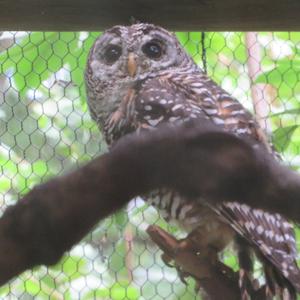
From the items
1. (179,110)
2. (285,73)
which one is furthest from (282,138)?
(179,110)

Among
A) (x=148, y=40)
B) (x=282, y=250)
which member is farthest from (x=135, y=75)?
(x=282, y=250)

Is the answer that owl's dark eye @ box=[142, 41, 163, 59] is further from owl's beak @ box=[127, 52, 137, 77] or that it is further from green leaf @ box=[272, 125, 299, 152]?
green leaf @ box=[272, 125, 299, 152]

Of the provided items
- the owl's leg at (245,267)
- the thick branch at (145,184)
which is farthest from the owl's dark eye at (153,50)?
the thick branch at (145,184)

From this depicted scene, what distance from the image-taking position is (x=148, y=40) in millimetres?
1168

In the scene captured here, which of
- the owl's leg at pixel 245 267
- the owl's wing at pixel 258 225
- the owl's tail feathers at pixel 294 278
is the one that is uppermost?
the owl's wing at pixel 258 225

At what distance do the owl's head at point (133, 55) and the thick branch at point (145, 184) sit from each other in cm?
93

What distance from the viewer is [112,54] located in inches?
50.0

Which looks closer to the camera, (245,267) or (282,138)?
(245,267)

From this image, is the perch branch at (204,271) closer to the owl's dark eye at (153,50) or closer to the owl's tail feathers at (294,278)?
the owl's tail feathers at (294,278)

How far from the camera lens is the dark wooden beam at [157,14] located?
37.4 inches

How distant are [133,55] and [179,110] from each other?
0.24 m

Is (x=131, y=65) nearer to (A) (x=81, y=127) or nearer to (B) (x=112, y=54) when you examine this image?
(B) (x=112, y=54)

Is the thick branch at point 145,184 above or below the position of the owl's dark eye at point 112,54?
above

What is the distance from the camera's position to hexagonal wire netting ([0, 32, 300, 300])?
125 cm
